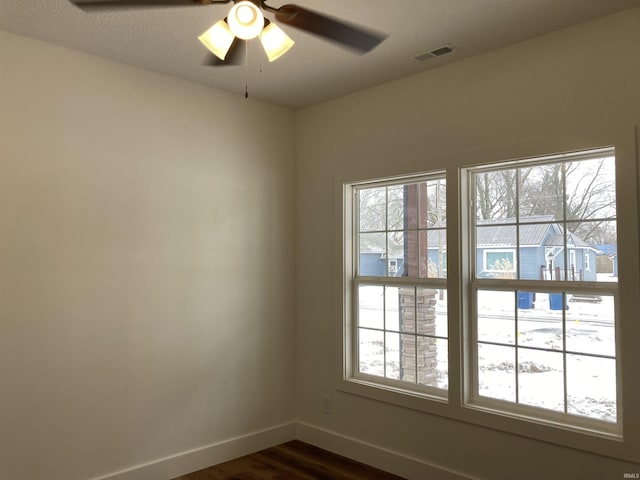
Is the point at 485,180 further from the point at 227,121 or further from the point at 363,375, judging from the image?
the point at 227,121

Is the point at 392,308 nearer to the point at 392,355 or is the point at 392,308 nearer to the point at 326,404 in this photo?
the point at 392,355

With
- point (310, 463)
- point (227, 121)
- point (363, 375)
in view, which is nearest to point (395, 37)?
point (227, 121)

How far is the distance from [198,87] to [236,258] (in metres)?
1.32

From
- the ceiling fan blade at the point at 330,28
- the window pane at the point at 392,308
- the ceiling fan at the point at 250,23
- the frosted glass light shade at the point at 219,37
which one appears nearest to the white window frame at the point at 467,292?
the window pane at the point at 392,308

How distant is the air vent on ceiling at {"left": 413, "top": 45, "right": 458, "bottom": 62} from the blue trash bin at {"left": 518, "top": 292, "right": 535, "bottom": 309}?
5.15ft

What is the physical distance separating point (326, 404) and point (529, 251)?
2.02 meters

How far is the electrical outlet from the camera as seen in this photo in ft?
13.5

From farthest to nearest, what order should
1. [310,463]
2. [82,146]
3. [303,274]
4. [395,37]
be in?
1. [303,274]
2. [310,463]
3. [82,146]
4. [395,37]

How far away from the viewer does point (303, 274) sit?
4.38 m

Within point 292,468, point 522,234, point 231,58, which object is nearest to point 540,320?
point 522,234

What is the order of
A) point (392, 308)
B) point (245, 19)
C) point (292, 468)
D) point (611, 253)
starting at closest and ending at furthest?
point (245, 19)
point (611, 253)
point (292, 468)
point (392, 308)

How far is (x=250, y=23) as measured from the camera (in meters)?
1.95

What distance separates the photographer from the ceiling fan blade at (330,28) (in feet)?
7.06

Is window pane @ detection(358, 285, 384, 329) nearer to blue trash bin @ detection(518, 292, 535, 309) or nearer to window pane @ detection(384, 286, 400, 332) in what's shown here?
window pane @ detection(384, 286, 400, 332)
